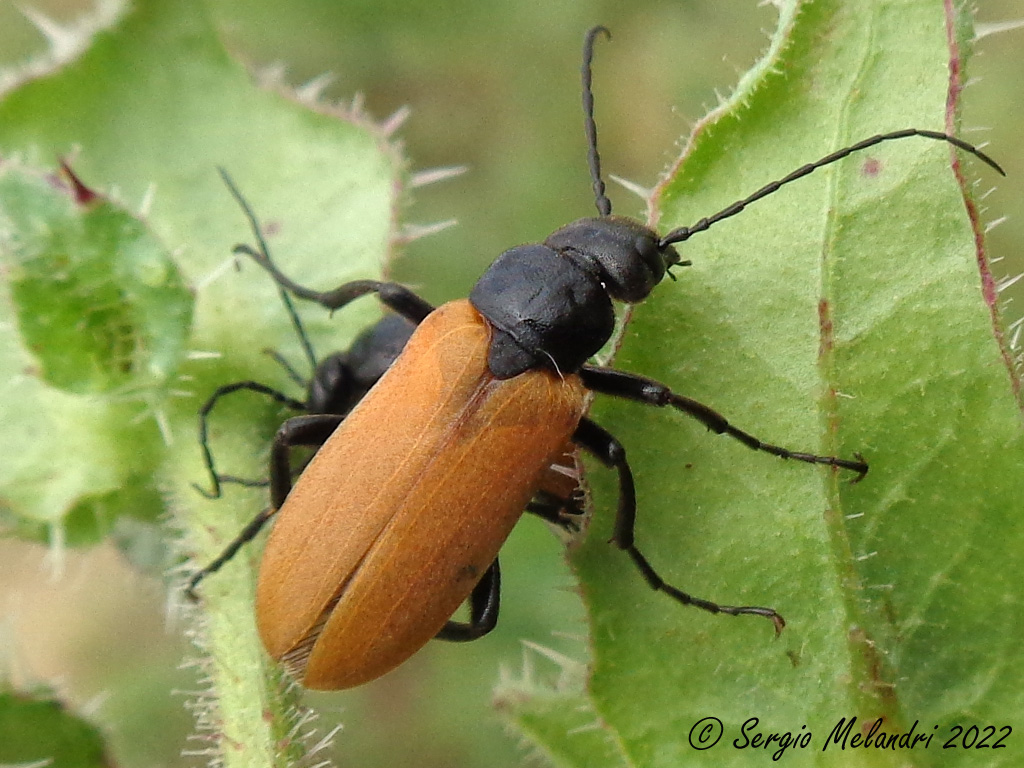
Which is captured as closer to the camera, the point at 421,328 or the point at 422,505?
the point at 422,505

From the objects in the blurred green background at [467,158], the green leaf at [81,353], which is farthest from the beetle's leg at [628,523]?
the blurred green background at [467,158]

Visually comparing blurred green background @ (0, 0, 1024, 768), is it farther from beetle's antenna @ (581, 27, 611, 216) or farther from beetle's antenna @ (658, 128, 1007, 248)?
beetle's antenna @ (658, 128, 1007, 248)

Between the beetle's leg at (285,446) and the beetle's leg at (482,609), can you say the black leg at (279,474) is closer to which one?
the beetle's leg at (285,446)

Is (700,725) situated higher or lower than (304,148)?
lower

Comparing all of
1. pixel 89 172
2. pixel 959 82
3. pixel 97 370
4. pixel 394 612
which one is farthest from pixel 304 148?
pixel 959 82

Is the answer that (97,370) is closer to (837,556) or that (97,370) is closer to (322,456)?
(322,456)

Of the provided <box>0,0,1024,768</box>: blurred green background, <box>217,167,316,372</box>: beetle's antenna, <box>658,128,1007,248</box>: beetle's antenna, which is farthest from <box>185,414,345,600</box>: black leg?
<box>0,0,1024,768</box>: blurred green background
